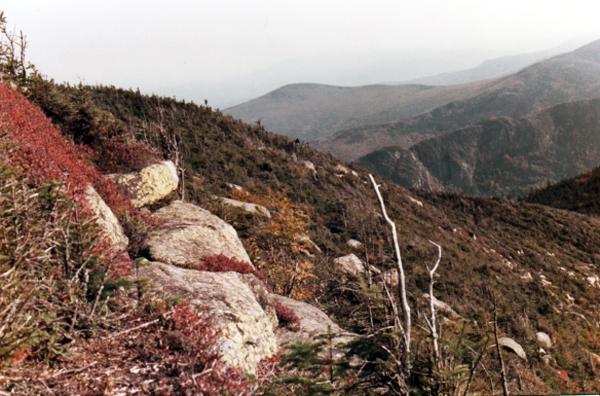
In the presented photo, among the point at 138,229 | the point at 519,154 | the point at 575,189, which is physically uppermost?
the point at 138,229

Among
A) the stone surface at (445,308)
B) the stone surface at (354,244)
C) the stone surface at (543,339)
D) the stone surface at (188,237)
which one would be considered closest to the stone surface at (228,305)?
the stone surface at (188,237)

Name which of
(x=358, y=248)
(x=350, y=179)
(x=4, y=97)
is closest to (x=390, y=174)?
(x=350, y=179)

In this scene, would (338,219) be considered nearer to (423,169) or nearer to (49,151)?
(49,151)

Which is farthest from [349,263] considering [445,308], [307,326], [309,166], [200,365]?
[309,166]

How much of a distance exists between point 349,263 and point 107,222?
32.1 ft

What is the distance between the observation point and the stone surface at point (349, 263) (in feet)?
42.1

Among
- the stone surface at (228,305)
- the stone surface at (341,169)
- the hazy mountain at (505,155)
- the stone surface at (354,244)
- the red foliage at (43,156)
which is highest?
the red foliage at (43,156)

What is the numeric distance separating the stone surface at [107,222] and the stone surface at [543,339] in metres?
15.1

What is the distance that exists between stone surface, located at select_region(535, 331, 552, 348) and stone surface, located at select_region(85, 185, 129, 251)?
594 inches

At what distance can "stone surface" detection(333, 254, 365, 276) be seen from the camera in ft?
42.1

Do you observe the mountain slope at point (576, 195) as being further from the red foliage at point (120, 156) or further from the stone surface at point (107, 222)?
the stone surface at point (107, 222)

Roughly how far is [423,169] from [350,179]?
541 feet

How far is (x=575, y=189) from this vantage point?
50.1 metres

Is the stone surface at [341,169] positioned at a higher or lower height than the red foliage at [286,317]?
higher
